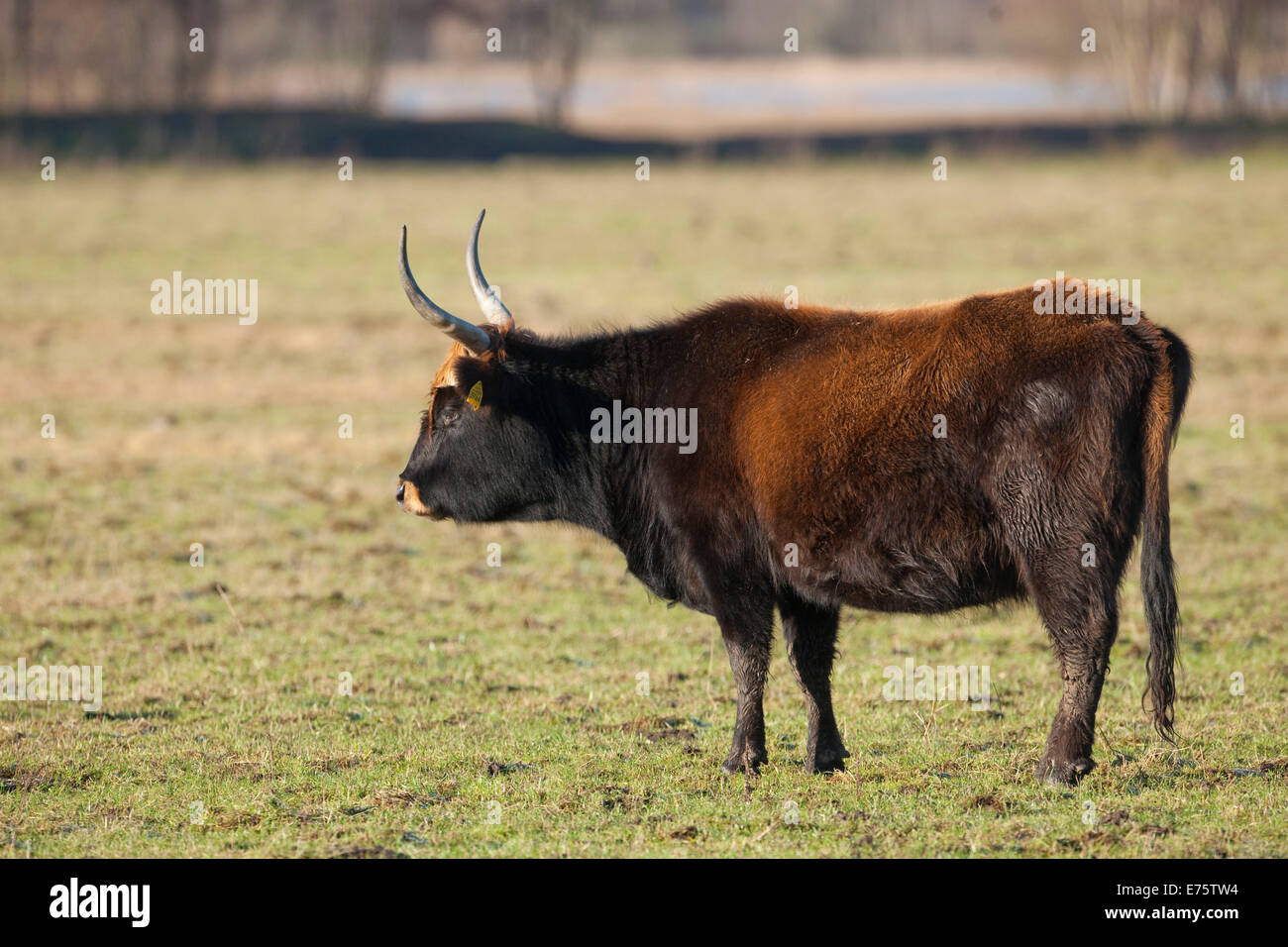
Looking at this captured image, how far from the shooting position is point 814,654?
6.82 metres

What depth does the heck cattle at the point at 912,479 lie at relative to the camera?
19.7 feet

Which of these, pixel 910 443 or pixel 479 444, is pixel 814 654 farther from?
pixel 479 444

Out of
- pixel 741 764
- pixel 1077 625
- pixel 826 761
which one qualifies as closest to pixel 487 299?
pixel 741 764

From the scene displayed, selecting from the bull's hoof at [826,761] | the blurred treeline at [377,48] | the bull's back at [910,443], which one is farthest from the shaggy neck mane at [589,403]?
the blurred treeline at [377,48]

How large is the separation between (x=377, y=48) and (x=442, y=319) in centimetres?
4592

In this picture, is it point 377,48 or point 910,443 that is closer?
point 910,443

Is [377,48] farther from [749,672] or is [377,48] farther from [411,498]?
[749,672]

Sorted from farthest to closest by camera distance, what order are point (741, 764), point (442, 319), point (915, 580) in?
1. point (442, 319)
2. point (741, 764)
3. point (915, 580)

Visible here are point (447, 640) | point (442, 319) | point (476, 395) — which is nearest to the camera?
point (442, 319)

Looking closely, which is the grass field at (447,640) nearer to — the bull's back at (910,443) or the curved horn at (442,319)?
the bull's back at (910,443)

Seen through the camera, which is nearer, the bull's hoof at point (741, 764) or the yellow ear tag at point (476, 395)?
the bull's hoof at point (741, 764)

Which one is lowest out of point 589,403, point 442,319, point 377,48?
point 589,403

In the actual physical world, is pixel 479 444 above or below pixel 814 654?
above

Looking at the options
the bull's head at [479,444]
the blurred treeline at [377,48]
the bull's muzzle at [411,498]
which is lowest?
the bull's muzzle at [411,498]
